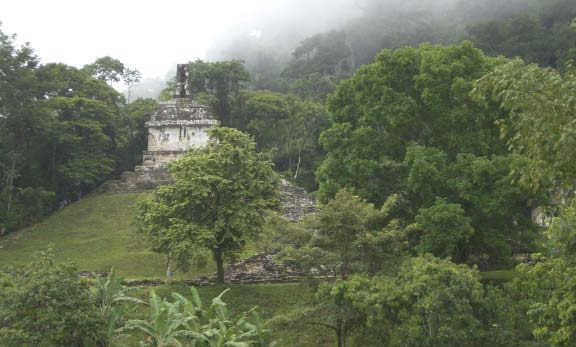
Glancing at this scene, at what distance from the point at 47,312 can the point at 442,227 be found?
36.9ft

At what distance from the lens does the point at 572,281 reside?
1154 centimetres

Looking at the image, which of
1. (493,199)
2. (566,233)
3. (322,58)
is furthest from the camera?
(322,58)

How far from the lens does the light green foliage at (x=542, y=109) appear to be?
1121 cm

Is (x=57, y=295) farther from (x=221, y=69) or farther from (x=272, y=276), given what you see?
(x=221, y=69)

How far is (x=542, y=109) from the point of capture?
11.4m

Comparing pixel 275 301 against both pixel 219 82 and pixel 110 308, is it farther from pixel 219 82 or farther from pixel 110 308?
pixel 219 82

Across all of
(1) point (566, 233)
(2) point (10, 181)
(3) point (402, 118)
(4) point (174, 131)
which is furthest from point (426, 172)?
(4) point (174, 131)

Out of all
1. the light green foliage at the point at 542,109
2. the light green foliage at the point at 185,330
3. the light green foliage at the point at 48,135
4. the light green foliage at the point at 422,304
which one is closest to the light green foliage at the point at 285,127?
the light green foliage at the point at 48,135

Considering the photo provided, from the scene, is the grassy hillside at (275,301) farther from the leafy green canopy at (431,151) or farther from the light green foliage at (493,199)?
the light green foliage at (493,199)

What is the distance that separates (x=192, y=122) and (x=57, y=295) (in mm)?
29556

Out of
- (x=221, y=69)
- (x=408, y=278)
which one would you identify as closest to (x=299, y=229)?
(x=408, y=278)

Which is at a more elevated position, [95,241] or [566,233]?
[566,233]

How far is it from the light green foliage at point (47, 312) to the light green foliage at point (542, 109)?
1015 centimetres

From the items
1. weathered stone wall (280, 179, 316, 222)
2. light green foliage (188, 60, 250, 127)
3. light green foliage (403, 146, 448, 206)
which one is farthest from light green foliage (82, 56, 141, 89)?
light green foliage (403, 146, 448, 206)
